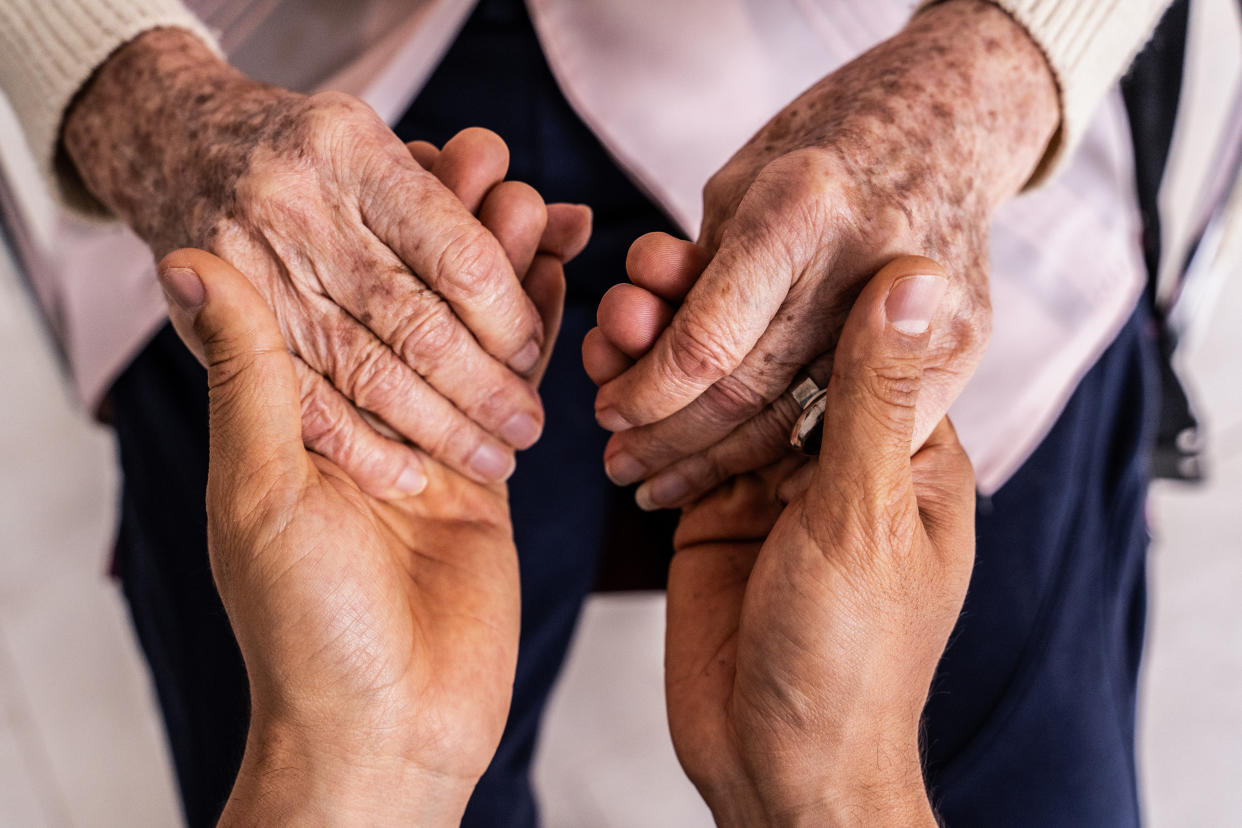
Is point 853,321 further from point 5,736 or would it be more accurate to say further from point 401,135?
point 5,736

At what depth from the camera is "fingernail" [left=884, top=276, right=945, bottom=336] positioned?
23.5 inches

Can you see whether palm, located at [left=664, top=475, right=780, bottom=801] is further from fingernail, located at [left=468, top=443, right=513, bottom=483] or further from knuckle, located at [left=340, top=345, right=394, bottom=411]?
knuckle, located at [left=340, top=345, right=394, bottom=411]

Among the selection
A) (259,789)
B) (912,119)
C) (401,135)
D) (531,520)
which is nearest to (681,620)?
(531,520)

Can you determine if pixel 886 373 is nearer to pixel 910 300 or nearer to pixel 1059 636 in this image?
pixel 910 300

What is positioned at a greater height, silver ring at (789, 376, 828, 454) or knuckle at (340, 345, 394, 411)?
knuckle at (340, 345, 394, 411)

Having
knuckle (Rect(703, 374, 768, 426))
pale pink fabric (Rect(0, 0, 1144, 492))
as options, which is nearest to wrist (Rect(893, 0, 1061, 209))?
pale pink fabric (Rect(0, 0, 1144, 492))

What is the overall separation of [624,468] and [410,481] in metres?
0.19

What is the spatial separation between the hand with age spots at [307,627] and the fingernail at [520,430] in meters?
0.15

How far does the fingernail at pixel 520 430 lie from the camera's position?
0.78 metres

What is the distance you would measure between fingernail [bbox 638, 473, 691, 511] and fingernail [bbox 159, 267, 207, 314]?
398 millimetres

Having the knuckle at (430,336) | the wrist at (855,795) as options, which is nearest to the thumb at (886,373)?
the wrist at (855,795)

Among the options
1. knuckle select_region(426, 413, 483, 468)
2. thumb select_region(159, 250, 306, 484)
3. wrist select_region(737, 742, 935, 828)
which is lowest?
wrist select_region(737, 742, 935, 828)

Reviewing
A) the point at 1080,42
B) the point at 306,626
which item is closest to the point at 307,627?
the point at 306,626

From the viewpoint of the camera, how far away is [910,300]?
60 centimetres
